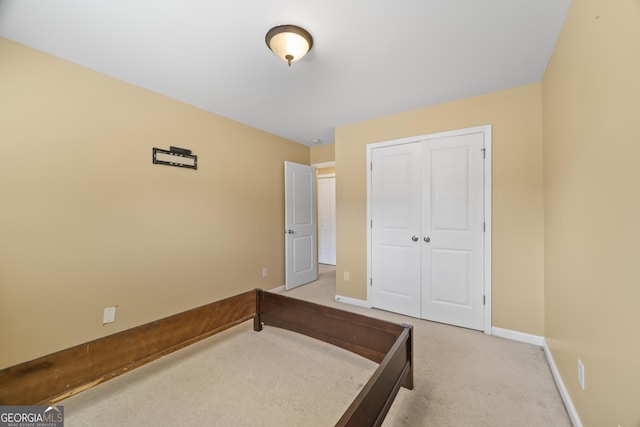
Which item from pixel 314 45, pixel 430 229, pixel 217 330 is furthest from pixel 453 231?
pixel 217 330

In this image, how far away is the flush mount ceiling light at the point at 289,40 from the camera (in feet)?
Result: 5.16

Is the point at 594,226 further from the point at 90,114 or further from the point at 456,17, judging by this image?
the point at 90,114

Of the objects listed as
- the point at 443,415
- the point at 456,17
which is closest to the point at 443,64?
the point at 456,17

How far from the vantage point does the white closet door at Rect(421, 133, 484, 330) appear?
250cm

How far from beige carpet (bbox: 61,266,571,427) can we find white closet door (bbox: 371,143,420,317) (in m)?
0.71

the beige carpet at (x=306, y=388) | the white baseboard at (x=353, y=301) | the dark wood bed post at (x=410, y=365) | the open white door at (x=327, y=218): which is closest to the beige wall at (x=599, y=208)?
the beige carpet at (x=306, y=388)

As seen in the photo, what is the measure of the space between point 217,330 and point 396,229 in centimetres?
220

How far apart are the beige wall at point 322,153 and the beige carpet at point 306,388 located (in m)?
3.01

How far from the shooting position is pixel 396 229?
2.98 m

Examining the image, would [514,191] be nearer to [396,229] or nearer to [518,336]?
[396,229]

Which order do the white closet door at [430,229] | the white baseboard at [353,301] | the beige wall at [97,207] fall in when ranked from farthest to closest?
the white baseboard at [353,301] < the white closet door at [430,229] < the beige wall at [97,207]

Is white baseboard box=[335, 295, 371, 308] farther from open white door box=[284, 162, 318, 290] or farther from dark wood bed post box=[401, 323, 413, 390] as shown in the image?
dark wood bed post box=[401, 323, 413, 390]

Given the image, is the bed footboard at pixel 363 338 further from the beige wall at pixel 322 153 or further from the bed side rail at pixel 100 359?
the beige wall at pixel 322 153

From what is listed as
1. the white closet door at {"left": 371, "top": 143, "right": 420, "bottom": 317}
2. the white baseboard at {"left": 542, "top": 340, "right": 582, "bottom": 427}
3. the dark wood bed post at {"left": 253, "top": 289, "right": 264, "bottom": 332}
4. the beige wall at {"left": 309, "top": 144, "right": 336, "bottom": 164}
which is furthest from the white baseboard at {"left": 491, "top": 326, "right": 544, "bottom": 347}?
the beige wall at {"left": 309, "top": 144, "right": 336, "bottom": 164}
